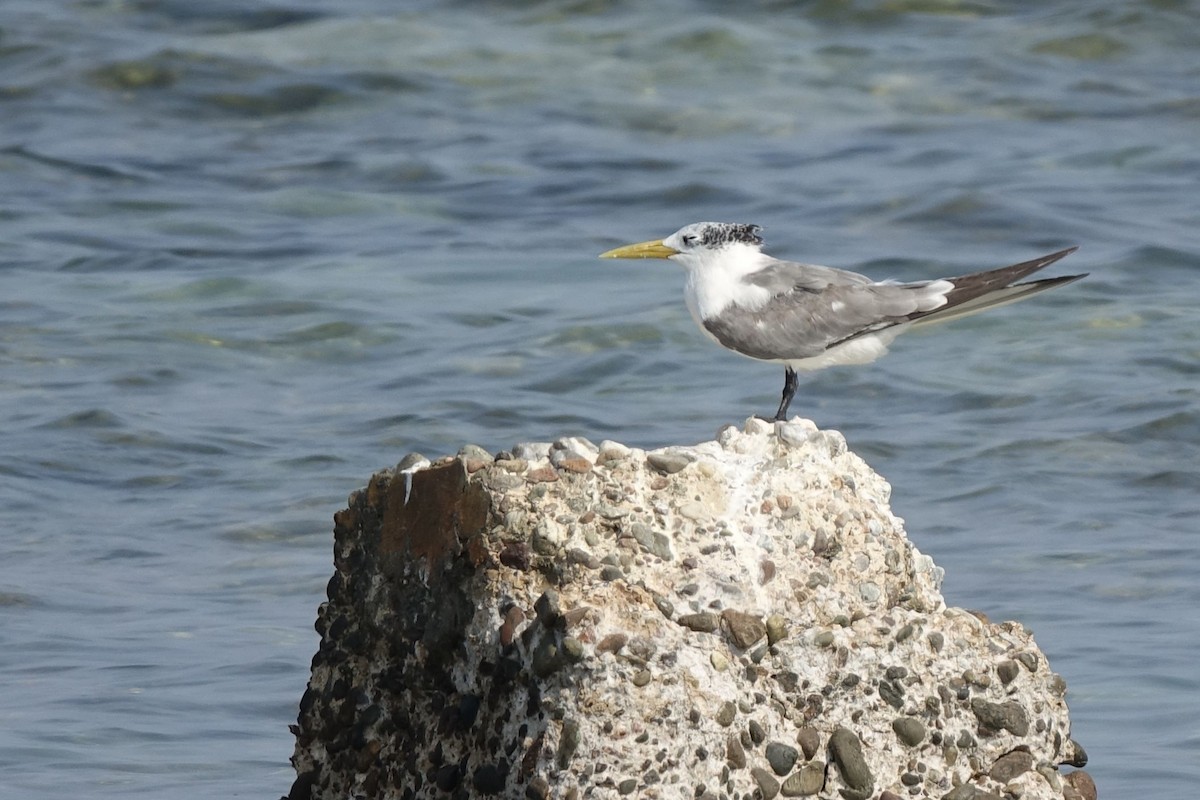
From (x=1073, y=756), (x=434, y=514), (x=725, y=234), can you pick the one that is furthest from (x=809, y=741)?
(x=725, y=234)

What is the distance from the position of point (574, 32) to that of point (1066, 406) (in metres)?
8.74

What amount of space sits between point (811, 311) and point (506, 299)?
6.39 meters

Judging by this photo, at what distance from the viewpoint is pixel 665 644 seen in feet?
14.5

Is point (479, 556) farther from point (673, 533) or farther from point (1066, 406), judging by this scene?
point (1066, 406)

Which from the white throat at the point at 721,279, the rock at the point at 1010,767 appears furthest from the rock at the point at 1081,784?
the white throat at the point at 721,279

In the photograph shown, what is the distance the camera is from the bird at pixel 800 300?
6285 millimetres

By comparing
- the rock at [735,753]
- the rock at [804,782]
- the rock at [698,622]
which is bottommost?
the rock at [804,782]

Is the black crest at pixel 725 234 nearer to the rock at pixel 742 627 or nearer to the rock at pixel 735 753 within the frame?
the rock at pixel 742 627

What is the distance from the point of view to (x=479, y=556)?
4.54m

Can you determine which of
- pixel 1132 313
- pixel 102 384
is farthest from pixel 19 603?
pixel 1132 313

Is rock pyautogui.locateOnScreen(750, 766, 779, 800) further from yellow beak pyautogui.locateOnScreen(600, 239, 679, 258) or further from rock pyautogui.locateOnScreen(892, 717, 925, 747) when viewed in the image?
yellow beak pyautogui.locateOnScreen(600, 239, 679, 258)

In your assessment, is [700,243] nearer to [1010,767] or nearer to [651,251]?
[651,251]

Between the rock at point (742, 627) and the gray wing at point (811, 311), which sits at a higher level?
the gray wing at point (811, 311)

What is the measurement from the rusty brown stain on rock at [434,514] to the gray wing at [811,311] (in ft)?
5.88
